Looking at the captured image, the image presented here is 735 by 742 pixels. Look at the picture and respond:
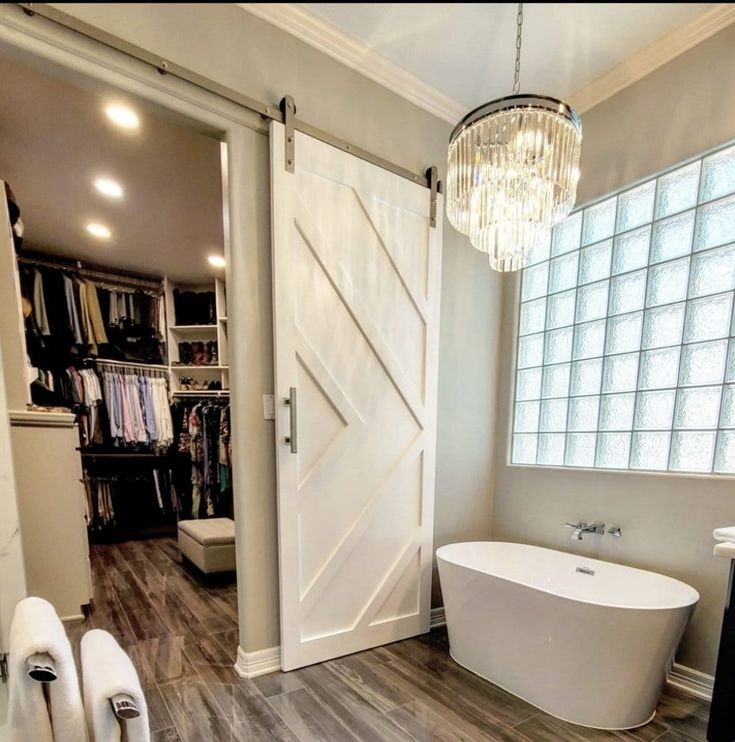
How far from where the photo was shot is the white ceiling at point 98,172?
1.76 metres

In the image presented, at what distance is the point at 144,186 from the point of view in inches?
95.4

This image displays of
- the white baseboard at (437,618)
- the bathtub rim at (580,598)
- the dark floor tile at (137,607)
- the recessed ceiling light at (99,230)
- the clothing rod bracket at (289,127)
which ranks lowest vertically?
the dark floor tile at (137,607)

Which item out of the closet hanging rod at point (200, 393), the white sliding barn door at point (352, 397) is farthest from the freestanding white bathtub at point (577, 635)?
the closet hanging rod at point (200, 393)

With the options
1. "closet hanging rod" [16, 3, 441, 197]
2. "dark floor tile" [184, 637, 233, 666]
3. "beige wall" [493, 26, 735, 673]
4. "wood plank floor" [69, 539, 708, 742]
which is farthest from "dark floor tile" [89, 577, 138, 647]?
"closet hanging rod" [16, 3, 441, 197]

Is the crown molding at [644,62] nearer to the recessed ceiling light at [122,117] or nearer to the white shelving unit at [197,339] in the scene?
the recessed ceiling light at [122,117]

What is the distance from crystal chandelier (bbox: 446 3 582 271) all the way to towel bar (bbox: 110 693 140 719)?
1.60 m

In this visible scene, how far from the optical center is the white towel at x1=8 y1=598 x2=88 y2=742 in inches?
31.3

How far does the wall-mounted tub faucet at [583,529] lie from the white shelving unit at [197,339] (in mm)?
3129

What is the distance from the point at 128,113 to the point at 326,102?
3.01 feet

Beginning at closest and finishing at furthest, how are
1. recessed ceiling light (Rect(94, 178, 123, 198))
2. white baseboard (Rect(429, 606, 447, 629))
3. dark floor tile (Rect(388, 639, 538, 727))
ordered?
dark floor tile (Rect(388, 639, 538, 727)) → white baseboard (Rect(429, 606, 447, 629)) → recessed ceiling light (Rect(94, 178, 123, 198))

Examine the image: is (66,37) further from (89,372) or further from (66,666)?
(89,372)

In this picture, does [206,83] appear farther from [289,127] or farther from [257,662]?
[257,662]

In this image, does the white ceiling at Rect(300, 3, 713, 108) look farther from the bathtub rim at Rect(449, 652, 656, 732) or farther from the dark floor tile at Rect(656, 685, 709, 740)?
the dark floor tile at Rect(656, 685, 709, 740)

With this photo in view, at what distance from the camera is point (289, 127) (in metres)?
1.61
